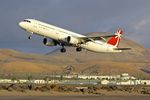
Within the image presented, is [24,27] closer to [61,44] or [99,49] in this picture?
[61,44]

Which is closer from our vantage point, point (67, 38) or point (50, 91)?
point (50, 91)

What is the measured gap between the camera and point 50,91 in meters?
67.1

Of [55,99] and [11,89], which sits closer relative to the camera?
[55,99]

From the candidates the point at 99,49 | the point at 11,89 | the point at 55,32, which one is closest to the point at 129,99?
the point at 11,89

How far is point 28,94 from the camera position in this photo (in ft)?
202

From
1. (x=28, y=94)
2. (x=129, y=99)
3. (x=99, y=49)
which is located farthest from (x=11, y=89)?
(x=99, y=49)

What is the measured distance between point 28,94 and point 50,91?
20.1ft

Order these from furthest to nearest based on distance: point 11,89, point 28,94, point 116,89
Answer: point 116,89, point 11,89, point 28,94

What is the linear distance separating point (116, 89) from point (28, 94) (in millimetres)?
17836

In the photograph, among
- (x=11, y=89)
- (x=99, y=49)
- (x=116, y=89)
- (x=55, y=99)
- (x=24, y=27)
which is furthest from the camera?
(x=99, y=49)

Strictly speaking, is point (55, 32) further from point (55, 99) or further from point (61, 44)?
point (55, 99)

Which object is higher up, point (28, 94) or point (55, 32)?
point (55, 32)

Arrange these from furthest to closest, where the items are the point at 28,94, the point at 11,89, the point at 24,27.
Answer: the point at 24,27
the point at 11,89
the point at 28,94

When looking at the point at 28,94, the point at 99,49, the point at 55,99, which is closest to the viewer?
the point at 55,99
